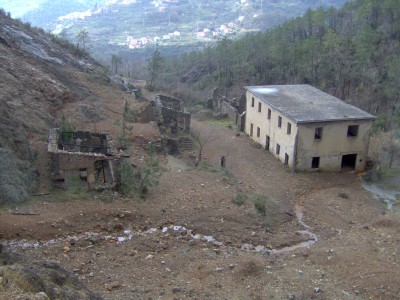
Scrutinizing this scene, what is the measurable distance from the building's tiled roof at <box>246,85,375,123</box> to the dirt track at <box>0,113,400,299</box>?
5499 mm

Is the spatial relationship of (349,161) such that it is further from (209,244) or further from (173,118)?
(209,244)

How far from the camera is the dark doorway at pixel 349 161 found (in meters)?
27.8

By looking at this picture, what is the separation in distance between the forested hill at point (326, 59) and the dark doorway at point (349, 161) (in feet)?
39.8

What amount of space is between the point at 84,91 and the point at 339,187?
17303 mm

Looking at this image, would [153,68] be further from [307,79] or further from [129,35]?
[129,35]

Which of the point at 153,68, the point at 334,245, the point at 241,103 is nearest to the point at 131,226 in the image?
the point at 334,245

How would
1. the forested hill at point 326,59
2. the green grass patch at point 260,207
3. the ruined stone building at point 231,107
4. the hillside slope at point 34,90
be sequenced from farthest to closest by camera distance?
the forested hill at point 326,59 < the ruined stone building at point 231,107 < the green grass patch at point 260,207 < the hillside slope at point 34,90

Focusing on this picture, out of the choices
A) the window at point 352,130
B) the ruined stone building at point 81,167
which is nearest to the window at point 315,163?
the window at point 352,130

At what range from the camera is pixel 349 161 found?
28.2 meters

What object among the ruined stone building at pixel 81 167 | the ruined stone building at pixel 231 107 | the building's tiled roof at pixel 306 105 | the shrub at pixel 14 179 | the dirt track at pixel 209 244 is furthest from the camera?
the ruined stone building at pixel 231 107

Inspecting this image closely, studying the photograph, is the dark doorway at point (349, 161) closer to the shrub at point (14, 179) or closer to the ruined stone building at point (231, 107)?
the ruined stone building at point (231, 107)

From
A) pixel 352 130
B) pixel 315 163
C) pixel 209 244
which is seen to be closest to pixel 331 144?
pixel 315 163

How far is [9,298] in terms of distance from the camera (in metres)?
7.08

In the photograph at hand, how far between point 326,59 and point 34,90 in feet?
98.8
